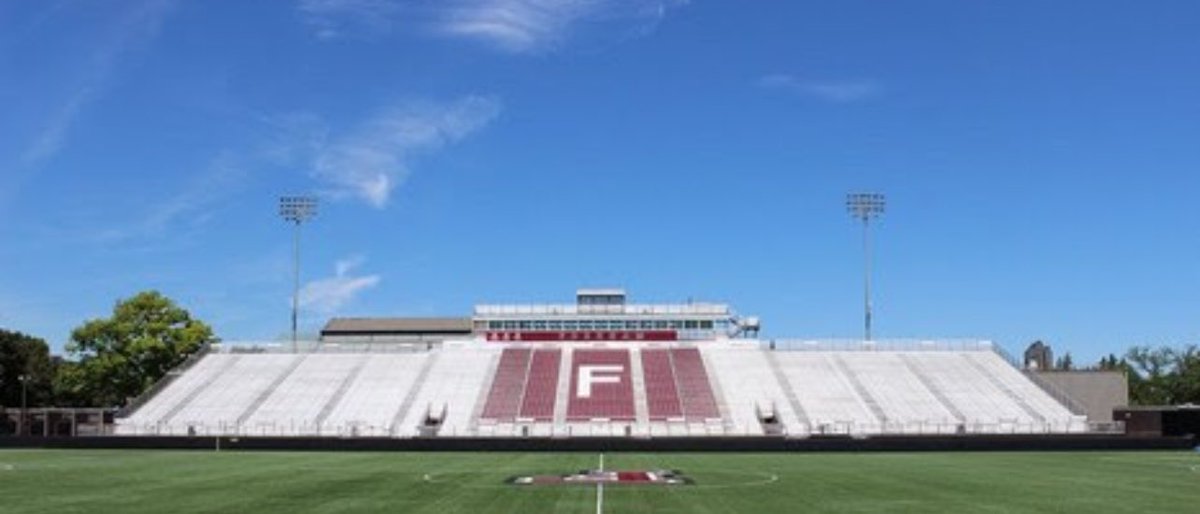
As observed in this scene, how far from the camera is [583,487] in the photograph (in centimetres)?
3120

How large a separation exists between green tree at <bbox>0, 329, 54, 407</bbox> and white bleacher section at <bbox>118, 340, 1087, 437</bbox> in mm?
21307

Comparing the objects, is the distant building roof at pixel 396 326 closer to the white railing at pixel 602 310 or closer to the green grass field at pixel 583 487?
the white railing at pixel 602 310

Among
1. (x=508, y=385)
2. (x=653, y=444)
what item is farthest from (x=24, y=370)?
(x=653, y=444)

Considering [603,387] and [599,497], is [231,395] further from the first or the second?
[599,497]

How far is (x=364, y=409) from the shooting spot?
79812mm

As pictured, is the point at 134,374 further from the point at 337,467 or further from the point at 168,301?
the point at 337,467

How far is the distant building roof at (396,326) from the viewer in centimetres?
15575

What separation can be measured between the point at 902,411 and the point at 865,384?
17.9 feet

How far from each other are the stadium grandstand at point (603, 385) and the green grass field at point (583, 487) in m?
25.1

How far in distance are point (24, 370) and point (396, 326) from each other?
204 ft

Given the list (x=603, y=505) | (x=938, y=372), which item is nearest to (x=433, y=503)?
(x=603, y=505)

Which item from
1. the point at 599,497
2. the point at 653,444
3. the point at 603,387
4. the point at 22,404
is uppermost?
the point at 603,387

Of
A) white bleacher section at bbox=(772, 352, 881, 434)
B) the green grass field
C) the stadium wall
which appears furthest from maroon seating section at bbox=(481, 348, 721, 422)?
the green grass field

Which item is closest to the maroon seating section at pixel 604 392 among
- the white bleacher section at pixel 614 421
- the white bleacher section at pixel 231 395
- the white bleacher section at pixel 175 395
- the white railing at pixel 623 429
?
the white bleacher section at pixel 614 421
